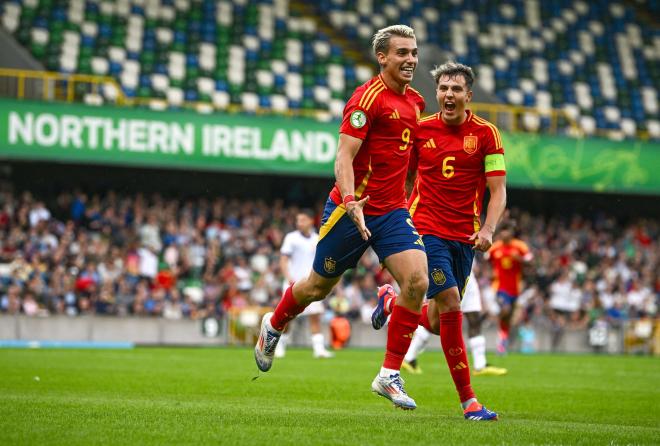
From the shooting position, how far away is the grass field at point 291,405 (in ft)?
22.4

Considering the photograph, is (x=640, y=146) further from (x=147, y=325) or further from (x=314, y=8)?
(x=147, y=325)

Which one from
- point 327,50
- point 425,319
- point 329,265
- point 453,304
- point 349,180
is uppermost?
point 327,50

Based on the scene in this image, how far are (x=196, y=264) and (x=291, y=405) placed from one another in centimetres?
Result: 1845

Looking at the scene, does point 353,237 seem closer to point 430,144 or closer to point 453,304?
point 453,304

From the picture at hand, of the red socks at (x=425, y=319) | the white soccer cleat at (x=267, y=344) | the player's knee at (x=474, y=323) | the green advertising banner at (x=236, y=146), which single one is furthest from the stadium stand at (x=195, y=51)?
the white soccer cleat at (x=267, y=344)

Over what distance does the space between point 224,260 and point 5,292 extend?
574 cm

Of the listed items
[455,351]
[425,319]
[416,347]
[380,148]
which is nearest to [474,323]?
[416,347]

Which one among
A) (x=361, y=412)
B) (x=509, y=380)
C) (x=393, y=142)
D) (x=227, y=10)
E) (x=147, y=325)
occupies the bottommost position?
(x=147, y=325)

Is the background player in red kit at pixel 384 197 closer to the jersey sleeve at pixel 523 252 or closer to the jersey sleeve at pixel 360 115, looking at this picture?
the jersey sleeve at pixel 360 115

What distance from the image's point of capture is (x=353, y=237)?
8.22 m

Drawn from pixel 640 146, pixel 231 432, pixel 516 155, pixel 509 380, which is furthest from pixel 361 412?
pixel 640 146

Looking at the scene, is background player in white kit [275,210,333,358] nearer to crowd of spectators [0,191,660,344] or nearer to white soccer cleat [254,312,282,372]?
crowd of spectators [0,191,660,344]

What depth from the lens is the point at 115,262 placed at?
2589 cm

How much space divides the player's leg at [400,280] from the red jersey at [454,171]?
87 centimetres
